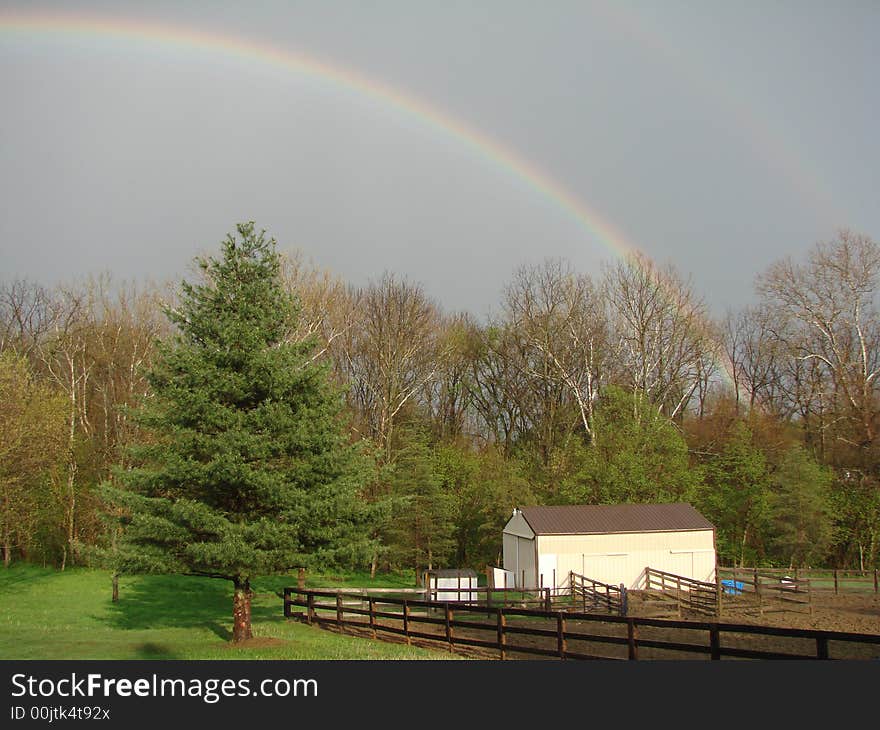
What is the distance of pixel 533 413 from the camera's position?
53656 millimetres

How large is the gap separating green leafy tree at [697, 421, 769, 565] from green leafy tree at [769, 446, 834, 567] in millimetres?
1995

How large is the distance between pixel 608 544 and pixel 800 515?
1192 centimetres

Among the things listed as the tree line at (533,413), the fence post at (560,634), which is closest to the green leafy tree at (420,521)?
the tree line at (533,413)

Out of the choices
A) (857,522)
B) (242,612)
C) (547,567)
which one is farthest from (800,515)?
(242,612)

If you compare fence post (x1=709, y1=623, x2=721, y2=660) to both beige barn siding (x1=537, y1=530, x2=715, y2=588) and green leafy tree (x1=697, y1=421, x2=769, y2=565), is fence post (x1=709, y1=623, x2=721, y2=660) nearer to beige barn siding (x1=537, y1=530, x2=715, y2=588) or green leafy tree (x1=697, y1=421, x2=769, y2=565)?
beige barn siding (x1=537, y1=530, x2=715, y2=588)

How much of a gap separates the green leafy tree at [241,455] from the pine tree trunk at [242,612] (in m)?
0.04

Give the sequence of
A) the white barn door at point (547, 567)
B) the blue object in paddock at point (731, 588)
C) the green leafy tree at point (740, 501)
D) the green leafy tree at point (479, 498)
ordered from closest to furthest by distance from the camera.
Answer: the blue object in paddock at point (731, 588) < the white barn door at point (547, 567) < the green leafy tree at point (479, 498) < the green leafy tree at point (740, 501)

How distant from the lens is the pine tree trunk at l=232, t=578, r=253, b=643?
54.3ft

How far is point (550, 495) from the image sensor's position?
135ft

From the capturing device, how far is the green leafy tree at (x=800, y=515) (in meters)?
36.7

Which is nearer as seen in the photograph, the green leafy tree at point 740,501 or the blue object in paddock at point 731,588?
the blue object in paddock at point 731,588

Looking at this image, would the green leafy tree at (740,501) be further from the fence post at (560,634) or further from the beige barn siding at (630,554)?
the fence post at (560,634)

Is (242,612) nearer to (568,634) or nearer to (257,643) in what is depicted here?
(257,643)

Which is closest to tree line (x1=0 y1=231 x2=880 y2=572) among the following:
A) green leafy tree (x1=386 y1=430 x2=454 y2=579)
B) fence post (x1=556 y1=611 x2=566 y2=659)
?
green leafy tree (x1=386 y1=430 x2=454 y2=579)
